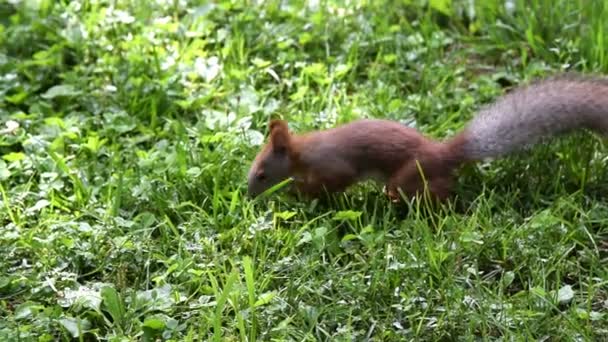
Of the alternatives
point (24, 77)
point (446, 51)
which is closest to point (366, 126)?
point (446, 51)

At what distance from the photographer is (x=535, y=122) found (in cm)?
396

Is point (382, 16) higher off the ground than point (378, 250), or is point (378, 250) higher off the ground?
point (382, 16)

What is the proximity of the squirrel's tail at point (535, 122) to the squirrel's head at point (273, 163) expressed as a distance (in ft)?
2.06

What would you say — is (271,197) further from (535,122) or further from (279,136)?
(535,122)

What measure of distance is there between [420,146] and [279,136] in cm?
51

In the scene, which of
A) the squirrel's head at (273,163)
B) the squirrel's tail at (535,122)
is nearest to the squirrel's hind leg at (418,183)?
the squirrel's tail at (535,122)

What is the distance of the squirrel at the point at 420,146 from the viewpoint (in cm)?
394

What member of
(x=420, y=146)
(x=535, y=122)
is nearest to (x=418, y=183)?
(x=420, y=146)

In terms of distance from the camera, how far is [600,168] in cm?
408

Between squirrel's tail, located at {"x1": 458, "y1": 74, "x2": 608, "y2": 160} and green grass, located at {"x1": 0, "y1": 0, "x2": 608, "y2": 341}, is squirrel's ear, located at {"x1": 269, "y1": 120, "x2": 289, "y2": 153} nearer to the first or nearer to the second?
green grass, located at {"x1": 0, "y1": 0, "x2": 608, "y2": 341}

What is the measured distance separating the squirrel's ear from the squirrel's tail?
62 cm

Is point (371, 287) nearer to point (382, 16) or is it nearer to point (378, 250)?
point (378, 250)

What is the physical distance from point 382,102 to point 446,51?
2.23 ft

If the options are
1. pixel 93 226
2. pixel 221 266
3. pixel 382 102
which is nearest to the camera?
pixel 221 266
